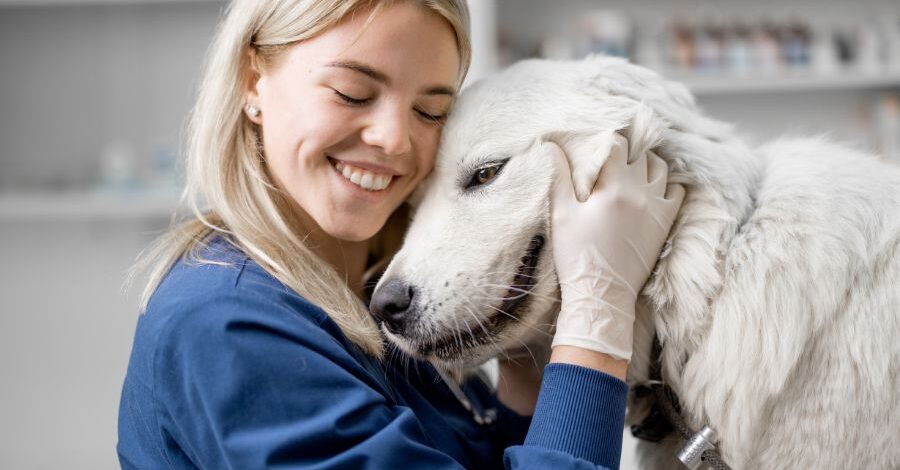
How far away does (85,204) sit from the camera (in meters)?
2.78

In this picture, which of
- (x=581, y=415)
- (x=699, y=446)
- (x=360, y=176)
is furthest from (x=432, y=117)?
(x=699, y=446)

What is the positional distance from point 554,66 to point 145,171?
7.68 feet

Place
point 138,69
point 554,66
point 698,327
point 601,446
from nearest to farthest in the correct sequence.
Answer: point 601,446 → point 698,327 → point 554,66 → point 138,69

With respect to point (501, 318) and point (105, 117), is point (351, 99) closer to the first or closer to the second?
point (501, 318)

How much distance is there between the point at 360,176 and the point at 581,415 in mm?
451

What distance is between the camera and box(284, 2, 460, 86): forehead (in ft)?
3.29

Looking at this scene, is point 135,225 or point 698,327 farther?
point 135,225

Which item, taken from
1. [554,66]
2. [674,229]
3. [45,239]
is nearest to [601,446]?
[674,229]

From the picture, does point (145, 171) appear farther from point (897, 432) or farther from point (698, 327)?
point (897, 432)

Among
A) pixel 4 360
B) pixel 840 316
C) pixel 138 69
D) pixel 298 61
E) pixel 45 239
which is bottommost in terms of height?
pixel 4 360

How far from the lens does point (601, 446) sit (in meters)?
0.90

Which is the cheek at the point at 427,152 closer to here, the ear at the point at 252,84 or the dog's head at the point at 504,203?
the dog's head at the point at 504,203

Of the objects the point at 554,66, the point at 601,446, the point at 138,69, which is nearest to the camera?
the point at 601,446

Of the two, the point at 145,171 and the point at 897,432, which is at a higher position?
the point at 145,171
